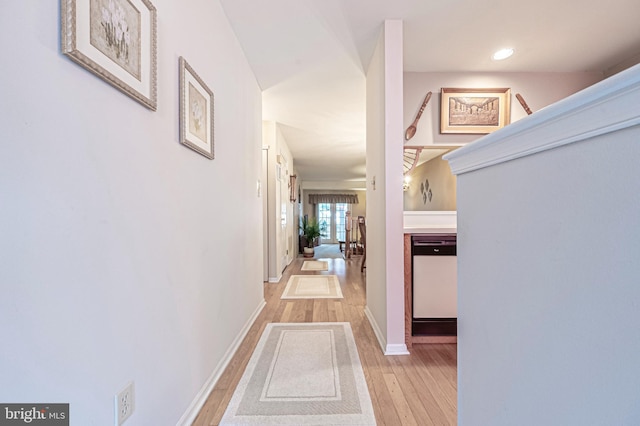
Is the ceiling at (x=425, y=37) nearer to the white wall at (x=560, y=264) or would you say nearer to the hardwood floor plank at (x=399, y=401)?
the white wall at (x=560, y=264)

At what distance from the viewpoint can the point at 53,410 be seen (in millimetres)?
661

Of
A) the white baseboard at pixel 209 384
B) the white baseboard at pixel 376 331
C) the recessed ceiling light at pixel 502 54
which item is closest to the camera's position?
the white baseboard at pixel 209 384

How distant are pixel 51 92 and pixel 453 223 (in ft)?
8.93

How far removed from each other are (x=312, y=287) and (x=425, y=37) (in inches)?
122

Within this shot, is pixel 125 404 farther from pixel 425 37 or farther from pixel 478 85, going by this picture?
pixel 478 85

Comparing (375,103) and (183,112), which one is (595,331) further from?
(375,103)

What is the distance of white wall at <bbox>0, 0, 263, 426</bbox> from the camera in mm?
604

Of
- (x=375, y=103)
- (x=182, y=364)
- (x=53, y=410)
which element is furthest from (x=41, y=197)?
(x=375, y=103)

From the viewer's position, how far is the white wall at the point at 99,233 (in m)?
0.60

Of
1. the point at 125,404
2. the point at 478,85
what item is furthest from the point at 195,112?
the point at 478,85

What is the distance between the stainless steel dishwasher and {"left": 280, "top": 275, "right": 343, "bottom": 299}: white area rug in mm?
1354

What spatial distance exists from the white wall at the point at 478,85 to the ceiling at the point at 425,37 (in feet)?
Answer: 0.23

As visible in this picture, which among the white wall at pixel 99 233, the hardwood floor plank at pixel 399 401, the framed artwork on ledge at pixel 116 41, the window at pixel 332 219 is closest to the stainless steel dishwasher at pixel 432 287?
the hardwood floor plank at pixel 399 401

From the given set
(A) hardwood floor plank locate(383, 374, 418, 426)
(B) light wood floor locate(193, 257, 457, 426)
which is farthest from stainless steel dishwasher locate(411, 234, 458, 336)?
(A) hardwood floor plank locate(383, 374, 418, 426)
